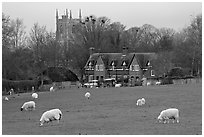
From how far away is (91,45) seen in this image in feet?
294

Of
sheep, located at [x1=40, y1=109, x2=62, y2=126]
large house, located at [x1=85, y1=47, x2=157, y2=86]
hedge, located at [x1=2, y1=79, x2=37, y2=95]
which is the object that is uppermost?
Result: large house, located at [x1=85, y1=47, x2=157, y2=86]

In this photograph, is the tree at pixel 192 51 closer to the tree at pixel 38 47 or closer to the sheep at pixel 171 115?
the tree at pixel 38 47

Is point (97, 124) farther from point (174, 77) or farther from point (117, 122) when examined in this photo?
point (174, 77)

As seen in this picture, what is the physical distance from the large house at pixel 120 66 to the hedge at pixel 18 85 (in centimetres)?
2123

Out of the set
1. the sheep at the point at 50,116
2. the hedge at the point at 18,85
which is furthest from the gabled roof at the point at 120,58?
the sheep at the point at 50,116

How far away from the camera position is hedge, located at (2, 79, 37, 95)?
5418 cm

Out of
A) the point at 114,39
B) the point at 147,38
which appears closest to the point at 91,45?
the point at 114,39

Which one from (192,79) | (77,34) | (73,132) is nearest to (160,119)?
(73,132)

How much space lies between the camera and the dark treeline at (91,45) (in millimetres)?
55375

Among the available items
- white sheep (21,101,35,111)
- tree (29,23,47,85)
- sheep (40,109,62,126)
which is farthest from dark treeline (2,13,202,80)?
sheep (40,109,62,126)

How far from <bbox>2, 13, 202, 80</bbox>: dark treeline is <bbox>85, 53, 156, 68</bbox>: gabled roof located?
265 centimetres

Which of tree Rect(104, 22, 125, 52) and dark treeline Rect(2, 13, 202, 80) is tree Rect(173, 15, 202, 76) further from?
tree Rect(104, 22, 125, 52)

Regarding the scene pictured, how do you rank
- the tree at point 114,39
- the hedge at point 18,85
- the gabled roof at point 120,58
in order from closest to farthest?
the hedge at point 18,85, the gabled roof at point 120,58, the tree at point 114,39

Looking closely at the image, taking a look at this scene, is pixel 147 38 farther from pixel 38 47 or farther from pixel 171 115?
pixel 171 115
